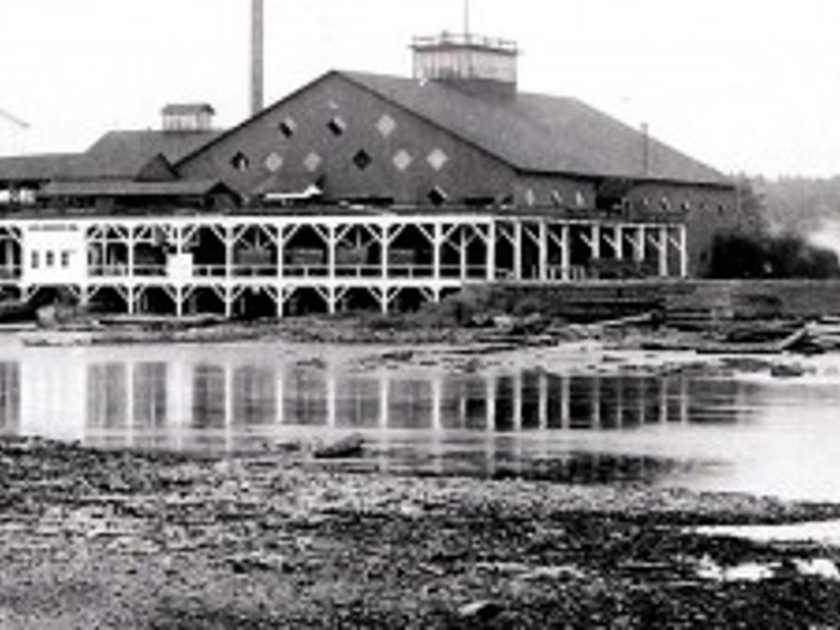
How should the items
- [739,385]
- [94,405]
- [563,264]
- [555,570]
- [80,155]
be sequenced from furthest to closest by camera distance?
[80,155] → [563,264] → [739,385] → [94,405] → [555,570]

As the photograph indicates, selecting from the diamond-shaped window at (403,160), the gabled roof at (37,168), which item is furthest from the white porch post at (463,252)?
the gabled roof at (37,168)

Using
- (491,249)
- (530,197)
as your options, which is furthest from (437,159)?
(491,249)

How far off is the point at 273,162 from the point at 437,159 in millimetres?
8085

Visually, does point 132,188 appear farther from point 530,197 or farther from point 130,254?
point 530,197

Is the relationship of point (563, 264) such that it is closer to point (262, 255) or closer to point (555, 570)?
point (262, 255)

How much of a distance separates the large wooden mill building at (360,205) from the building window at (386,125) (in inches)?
2.0

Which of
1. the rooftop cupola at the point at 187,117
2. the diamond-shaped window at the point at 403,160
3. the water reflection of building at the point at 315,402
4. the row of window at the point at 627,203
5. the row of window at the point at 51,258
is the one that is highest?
the rooftop cupola at the point at 187,117

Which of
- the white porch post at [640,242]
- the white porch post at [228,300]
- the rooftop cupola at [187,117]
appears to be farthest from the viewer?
the rooftop cupola at [187,117]

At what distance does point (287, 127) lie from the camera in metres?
75.6

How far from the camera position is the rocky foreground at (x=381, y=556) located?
16016mm

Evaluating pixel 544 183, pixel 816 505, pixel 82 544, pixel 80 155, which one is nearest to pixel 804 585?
pixel 816 505

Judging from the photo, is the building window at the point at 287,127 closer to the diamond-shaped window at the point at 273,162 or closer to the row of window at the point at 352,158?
the row of window at the point at 352,158

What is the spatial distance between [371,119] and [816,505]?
5230 centimetres

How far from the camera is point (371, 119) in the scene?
7275 cm
